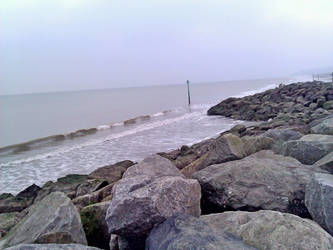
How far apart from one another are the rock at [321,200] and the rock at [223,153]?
1.94 m

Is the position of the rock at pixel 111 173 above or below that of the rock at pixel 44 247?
below

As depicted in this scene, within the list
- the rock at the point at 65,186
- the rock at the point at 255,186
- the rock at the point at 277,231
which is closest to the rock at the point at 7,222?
the rock at the point at 65,186

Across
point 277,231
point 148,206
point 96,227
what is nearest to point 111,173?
point 96,227

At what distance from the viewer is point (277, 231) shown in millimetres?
2287

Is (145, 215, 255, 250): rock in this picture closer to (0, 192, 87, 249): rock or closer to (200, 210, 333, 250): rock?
(200, 210, 333, 250): rock

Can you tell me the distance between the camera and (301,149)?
4.75 metres

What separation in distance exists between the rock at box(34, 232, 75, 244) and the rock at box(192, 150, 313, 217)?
61.1 inches

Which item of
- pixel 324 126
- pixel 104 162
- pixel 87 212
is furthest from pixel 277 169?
pixel 104 162

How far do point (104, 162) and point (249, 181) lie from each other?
7522 mm

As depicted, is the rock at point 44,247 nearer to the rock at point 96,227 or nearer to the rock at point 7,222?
the rock at point 96,227

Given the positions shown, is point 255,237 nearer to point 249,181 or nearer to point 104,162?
point 249,181

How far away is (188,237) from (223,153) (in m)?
2.93

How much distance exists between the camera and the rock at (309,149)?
14.9ft

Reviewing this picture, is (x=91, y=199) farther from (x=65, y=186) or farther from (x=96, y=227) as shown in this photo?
(x=65, y=186)
